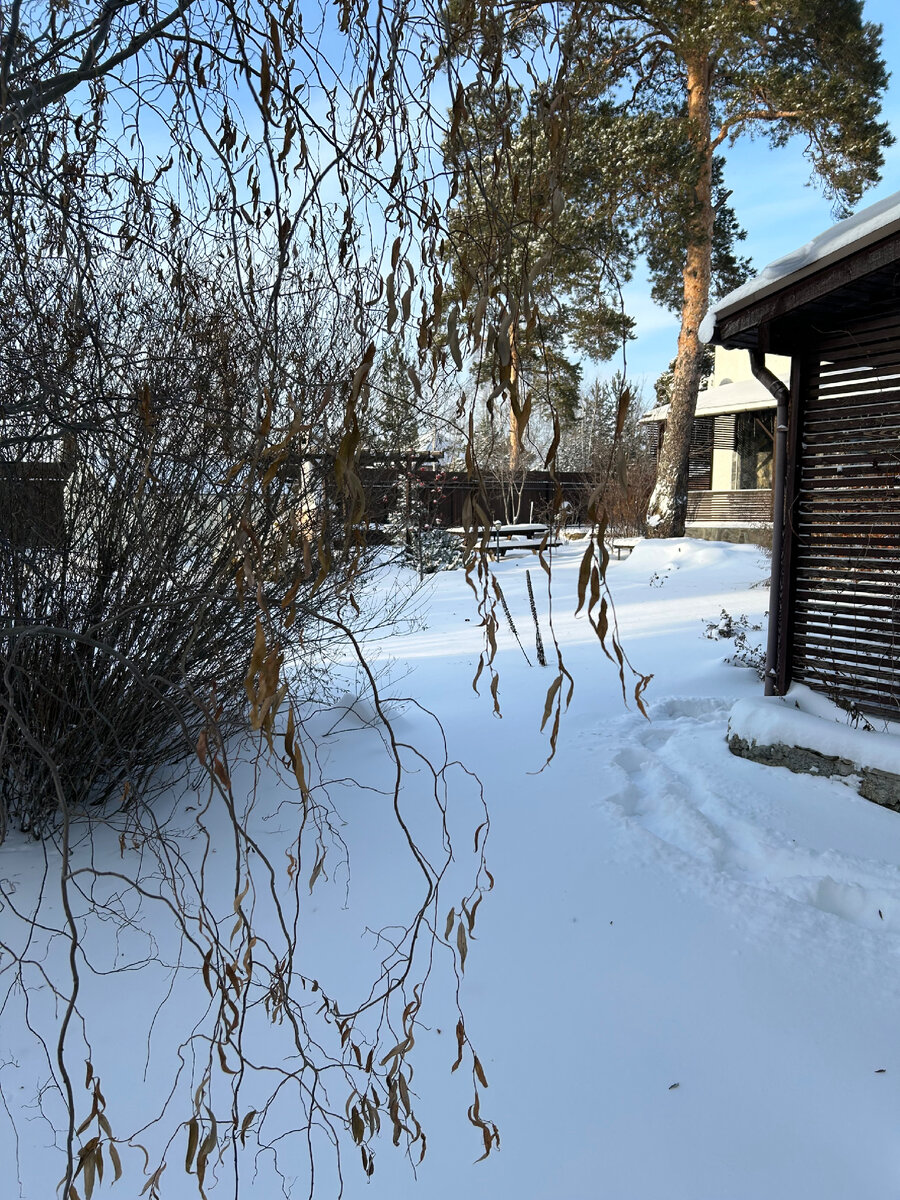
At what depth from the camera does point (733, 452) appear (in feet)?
58.9

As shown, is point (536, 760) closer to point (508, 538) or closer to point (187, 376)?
point (187, 376)

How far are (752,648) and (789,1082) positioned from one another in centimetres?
453

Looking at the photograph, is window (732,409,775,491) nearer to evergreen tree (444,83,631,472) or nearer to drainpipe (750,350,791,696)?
drainpipe (750,350,791,696)

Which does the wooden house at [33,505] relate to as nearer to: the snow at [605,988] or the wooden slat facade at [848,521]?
the snow at [605,988]

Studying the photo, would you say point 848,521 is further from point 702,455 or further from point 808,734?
point 702,455

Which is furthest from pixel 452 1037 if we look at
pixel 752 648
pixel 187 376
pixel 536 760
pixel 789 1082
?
pixel 752 648

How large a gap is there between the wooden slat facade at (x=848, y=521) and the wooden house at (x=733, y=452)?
36.0 ft

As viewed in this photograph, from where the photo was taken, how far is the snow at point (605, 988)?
1.99 metres

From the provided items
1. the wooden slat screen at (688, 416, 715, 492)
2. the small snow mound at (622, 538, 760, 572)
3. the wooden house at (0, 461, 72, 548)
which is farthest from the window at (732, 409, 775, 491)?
the wooden house at (0, 461, 72, 548)

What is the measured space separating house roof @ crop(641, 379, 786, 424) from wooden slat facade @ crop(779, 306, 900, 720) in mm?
12583

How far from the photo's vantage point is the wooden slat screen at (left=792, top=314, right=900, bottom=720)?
416 cm

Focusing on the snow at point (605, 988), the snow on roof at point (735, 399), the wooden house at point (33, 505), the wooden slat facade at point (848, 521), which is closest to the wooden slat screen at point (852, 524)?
the wooden slat facade at point (848, 521)

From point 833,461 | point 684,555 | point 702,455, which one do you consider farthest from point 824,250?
point 702,455

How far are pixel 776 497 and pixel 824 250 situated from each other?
53.8 inches
